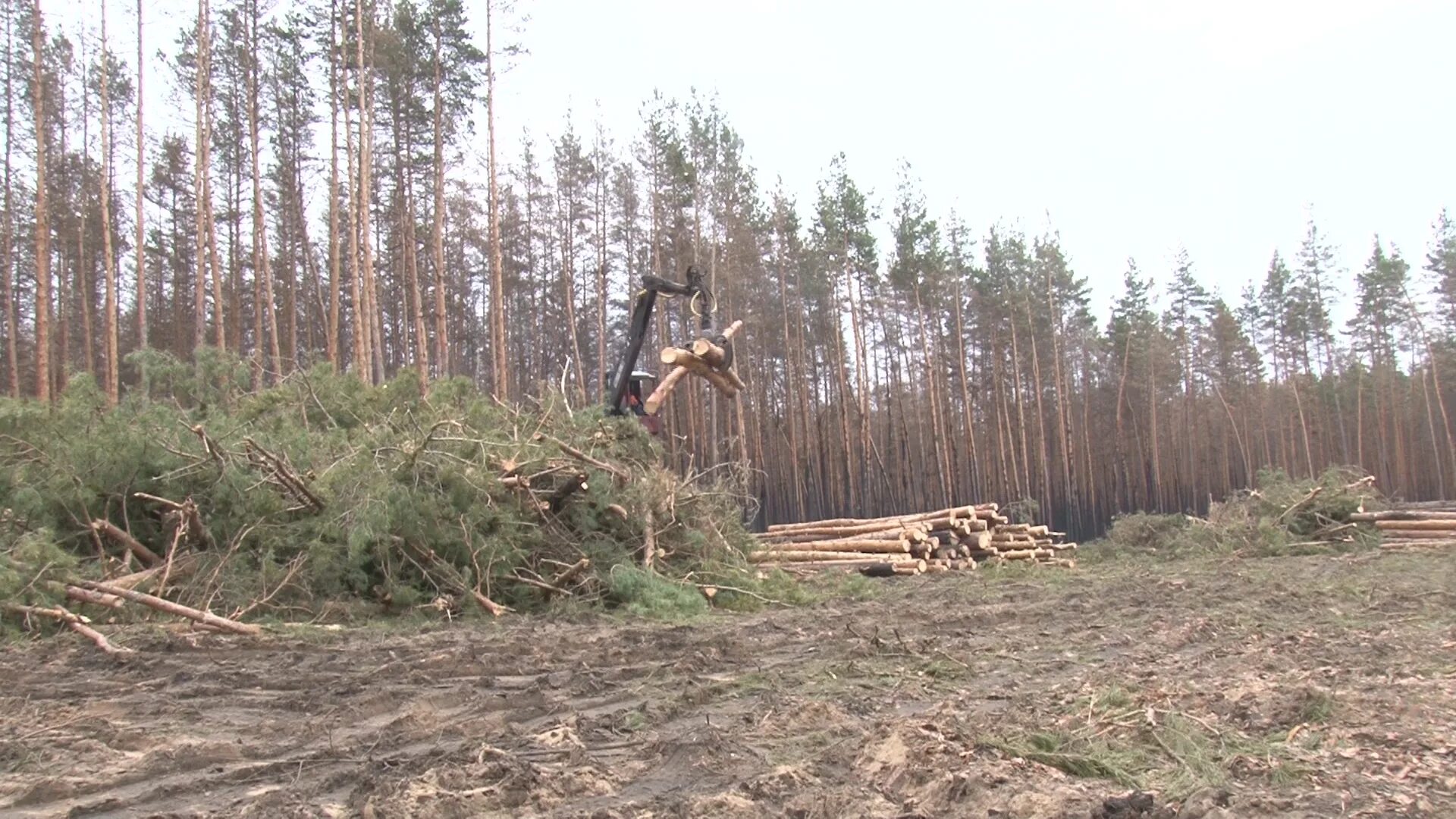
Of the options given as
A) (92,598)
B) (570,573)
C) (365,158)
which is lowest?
(570,573)

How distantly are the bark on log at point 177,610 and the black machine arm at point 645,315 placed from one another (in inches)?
217

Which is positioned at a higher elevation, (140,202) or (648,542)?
(140,202)

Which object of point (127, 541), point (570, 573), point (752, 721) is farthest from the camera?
point (570, 573)

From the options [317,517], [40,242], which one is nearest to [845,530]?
[317,517]

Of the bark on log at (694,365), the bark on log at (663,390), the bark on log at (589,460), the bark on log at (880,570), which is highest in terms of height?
the bark on log at (694,365)

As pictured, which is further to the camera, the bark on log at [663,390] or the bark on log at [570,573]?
the bark on log at [663,390]

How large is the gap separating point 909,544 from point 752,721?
10801 millimetres

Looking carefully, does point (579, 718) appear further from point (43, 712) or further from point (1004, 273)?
point (1004, 273)

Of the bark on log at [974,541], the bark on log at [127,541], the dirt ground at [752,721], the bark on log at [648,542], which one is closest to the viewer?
the dirt ground at [752,721]

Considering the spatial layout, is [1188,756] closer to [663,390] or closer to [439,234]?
[663,390]

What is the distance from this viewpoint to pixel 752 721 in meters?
4.30

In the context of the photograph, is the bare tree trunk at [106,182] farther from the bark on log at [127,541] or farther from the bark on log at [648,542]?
the bark on log at [648,542]

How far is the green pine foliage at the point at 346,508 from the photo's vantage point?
809 centimetres

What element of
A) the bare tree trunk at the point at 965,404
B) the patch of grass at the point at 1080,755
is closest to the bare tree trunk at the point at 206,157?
the patch of grass at the point at 1080,755
